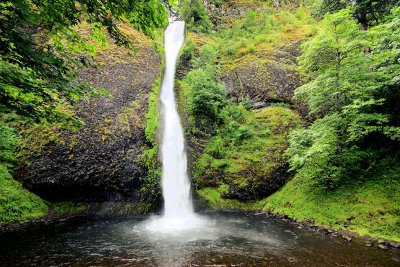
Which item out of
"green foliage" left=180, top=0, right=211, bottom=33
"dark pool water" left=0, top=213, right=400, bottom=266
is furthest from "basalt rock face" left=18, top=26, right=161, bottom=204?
"green foliage" left=180, top=0, right=211, bottom=33

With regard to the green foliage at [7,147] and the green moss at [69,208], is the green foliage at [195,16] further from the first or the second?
the green moss at [69,208]

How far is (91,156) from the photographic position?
33.6ft

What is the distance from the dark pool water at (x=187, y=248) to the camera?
480 centimetres

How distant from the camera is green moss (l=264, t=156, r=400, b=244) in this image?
20.2ft

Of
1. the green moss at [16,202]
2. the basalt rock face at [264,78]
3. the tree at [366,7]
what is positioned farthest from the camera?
the basalt rock face at [264,78]

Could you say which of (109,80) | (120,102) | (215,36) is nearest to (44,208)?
(120,102)

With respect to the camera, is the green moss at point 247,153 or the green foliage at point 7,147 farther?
the green moss at point 247,153

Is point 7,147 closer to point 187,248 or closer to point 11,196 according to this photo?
point 11,196

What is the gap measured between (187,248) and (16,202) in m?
Result: 8.41

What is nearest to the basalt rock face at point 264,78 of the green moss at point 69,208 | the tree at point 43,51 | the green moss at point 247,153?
the green moss at point 247,153

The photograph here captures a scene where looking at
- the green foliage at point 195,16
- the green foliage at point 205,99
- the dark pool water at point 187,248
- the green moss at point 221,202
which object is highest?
the green foliage at point 195,16

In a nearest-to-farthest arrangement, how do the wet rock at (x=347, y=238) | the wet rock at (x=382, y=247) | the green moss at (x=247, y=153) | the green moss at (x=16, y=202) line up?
the wet rock at (x=382, y=247) → the wet rock at (x=347, y=238) → the green moss at (x=16, y=202) → the green moss at (x=247, y=153)

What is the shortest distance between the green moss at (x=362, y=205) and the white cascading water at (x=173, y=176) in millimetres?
5393

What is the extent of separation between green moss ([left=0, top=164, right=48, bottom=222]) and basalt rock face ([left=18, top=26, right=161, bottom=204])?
1.48 feet
